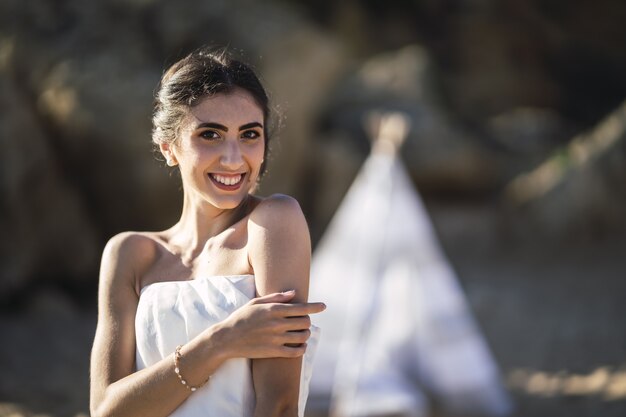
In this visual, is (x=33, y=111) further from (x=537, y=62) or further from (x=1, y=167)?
(x=537, y=62)

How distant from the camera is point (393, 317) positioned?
4707 mm

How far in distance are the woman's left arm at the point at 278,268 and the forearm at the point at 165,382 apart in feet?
0.28

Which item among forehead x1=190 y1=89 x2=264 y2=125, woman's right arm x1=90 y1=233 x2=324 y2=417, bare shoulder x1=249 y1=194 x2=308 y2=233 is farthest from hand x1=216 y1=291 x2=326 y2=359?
forehead x1=190 y1=89 x2=264 y2=125

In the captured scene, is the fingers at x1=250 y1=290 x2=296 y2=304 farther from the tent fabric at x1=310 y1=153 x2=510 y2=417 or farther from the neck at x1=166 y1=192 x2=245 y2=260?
the tent fabric at x1=310 y1=153 x2=510 y2=417

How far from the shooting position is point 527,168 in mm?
8922

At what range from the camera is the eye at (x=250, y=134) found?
58.1 inches

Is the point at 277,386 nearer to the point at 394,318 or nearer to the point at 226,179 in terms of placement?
the point at 226,179

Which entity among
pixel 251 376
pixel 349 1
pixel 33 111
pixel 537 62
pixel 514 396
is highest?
pixel 349 1

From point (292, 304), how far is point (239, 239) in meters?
0.21

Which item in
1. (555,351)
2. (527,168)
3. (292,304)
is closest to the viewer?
(292,304)

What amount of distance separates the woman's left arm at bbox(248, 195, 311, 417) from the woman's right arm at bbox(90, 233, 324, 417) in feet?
0.12

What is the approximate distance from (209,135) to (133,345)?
416 millimetres

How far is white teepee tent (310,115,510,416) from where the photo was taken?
450cm

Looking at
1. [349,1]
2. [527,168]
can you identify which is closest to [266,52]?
[527,168]
